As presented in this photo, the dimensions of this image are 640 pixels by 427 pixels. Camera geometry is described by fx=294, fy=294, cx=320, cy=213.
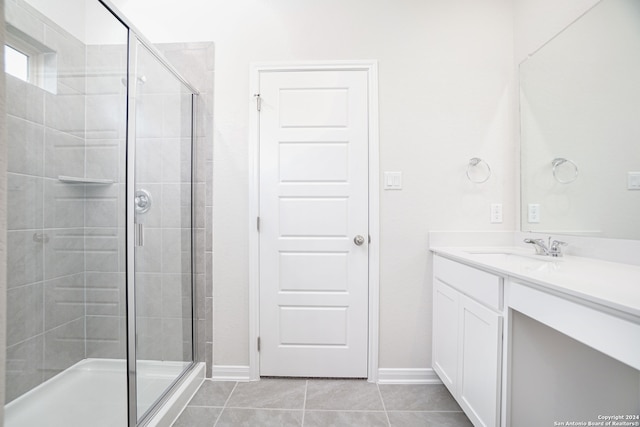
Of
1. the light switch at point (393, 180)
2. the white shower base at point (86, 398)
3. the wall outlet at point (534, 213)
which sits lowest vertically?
the white shower base at point (86, 398)

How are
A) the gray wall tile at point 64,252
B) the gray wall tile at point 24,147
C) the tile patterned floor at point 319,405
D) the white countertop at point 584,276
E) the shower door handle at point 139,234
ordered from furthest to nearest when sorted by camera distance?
1. the tile patterned floor at point 319,405
2. the shower door handle at point 139,234
3. the gray wall tile at point 64,252
4. the gray wall tile at point 24,147
5. the white countertop at point 584,276

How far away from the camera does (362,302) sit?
196 centimetres

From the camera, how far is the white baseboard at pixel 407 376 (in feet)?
6.34

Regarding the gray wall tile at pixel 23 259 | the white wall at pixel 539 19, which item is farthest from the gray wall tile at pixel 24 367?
the white wall at pixel 539 19

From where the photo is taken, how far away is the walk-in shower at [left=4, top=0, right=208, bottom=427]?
47.9 inches

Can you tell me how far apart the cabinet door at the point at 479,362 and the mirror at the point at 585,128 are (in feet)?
2.29

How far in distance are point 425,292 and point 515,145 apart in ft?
3.79

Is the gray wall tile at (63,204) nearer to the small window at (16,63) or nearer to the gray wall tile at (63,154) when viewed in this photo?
the gray wall tile at (63,154)

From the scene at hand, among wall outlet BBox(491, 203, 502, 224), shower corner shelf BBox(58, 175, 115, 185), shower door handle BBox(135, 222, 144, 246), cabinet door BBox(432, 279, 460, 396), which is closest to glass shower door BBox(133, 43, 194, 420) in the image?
shower door handle BBox(135, 222, 144, 246)

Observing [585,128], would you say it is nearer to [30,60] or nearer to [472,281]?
[472,281]

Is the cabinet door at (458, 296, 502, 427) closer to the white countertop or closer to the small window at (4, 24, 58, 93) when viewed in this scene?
the white countertop

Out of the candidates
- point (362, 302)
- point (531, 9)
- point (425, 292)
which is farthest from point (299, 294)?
point (531, 9)

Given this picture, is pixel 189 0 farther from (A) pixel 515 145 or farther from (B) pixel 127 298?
(A) pixel 515 145

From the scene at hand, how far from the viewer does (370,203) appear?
6.45 feet
